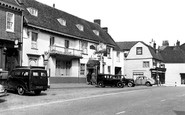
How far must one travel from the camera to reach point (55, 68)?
1250 inches

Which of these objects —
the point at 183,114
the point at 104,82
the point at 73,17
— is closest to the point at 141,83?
the point at 104,82

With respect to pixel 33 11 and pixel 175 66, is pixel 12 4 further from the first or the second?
pixel 175 66

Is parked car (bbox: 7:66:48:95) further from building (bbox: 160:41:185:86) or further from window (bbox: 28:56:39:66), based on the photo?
building (bbox: 160:41:185:86)

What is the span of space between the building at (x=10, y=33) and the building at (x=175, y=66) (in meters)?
44.7

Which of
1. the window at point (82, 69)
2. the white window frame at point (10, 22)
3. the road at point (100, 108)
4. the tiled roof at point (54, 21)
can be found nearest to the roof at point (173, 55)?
the tiled roof at point (54, 21)

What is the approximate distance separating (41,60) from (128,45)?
34910mm

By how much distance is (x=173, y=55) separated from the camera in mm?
64688

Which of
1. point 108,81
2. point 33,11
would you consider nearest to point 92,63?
point 108,81

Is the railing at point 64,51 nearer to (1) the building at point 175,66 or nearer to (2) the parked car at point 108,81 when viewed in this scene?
(2) the parked car at point 108,81

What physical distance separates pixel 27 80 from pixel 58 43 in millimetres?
14447

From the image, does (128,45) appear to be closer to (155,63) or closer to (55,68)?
(155,63)

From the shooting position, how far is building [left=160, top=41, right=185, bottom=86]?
62.6 m

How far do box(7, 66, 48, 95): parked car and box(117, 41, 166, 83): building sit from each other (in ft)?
130

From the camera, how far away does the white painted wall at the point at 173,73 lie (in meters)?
62.6
